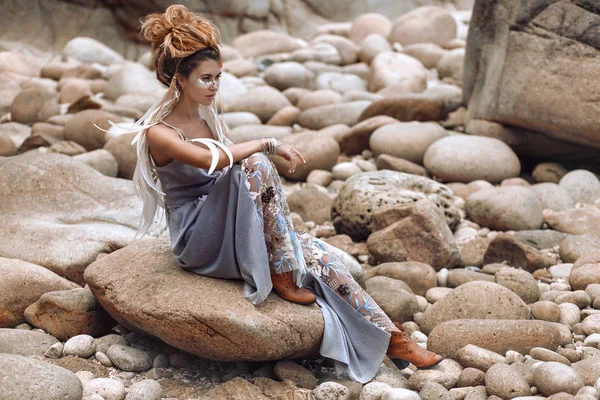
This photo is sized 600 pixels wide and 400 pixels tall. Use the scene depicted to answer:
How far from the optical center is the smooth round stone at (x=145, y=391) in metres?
3.05

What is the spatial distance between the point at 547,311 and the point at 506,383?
1078mm

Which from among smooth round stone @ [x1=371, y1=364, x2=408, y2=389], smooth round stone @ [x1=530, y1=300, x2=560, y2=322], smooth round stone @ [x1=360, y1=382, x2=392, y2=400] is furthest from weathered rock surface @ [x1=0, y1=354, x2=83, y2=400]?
smooth round stone @ [x1=530, y1=300, x2=560, y2=322]

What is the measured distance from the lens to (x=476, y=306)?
13.0ft

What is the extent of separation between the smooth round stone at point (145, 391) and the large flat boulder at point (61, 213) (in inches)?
56.8

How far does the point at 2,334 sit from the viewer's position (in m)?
3.48

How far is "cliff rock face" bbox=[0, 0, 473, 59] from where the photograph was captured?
1342 cm

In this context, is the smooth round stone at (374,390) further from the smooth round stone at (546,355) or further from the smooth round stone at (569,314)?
the smooth round stone at (569,314)

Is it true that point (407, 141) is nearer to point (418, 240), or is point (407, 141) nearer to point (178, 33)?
point (418, 240)

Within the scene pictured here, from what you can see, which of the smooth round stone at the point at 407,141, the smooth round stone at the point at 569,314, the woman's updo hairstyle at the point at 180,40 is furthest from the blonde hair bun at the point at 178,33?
the smooth round stone at the point at 407,141

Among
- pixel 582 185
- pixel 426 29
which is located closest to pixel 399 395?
pixel 582 185

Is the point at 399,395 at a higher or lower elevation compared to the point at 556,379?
lower

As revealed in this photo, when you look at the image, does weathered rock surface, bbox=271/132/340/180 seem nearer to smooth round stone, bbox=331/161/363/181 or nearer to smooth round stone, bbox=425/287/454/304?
smooth round stone, bbox=331/161/363/181

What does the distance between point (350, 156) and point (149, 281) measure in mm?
4751

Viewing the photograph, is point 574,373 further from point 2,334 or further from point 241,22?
point 241,22
